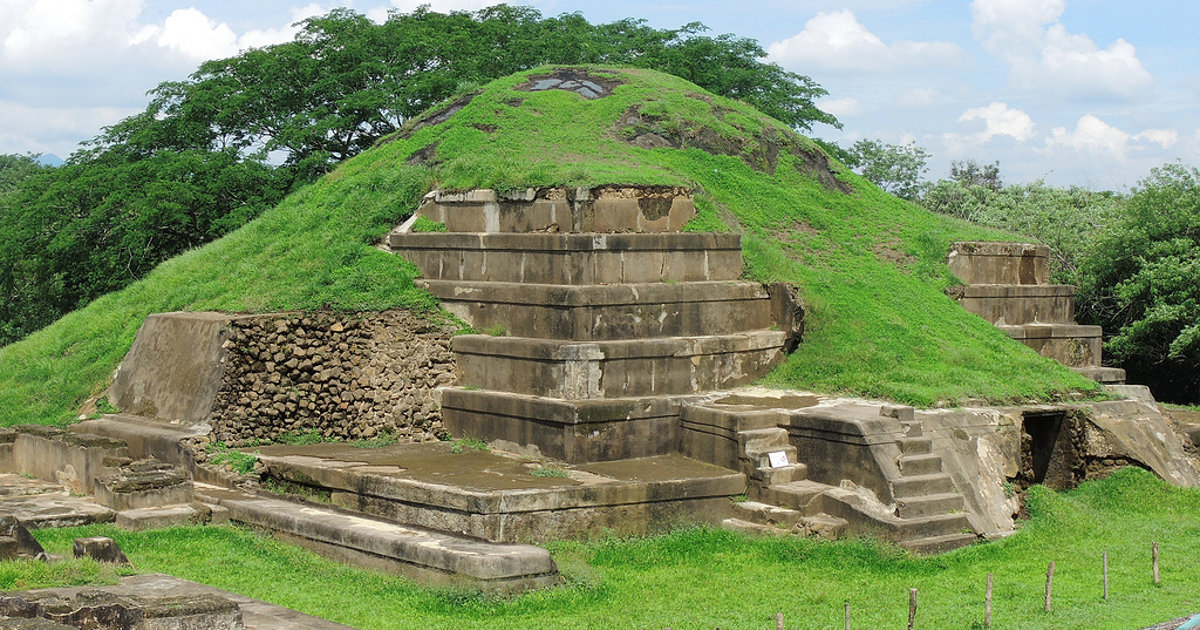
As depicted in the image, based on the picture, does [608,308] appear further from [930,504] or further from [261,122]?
[261,122]

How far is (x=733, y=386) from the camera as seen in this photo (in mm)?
13125

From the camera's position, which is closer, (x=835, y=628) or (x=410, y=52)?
(x=835, y=628)

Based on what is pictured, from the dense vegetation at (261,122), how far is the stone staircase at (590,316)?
25.3 feet

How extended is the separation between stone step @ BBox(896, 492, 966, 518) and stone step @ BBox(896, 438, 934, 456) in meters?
0.44

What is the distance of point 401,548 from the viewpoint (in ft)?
30.9

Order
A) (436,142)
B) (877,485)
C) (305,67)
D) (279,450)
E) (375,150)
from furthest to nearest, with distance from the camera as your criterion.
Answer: (305,67) → (375,150) → (436,142) → (279,450) → (877,485)

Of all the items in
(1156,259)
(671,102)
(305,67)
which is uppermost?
(305,67)

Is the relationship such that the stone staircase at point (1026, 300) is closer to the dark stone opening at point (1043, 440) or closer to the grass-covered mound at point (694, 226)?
the grass-covered mound at point (694, 226)

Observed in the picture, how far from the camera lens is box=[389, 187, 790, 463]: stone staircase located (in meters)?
12.0

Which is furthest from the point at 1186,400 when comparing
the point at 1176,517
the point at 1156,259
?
the point at 1176,517

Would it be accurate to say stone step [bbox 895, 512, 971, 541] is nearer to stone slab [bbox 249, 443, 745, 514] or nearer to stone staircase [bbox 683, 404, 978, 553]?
stone staircase [bbox 683, 404, 978, 553]

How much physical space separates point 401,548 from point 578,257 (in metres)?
4.05

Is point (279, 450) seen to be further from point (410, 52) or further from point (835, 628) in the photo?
point (410, 52)

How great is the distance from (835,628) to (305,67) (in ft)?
60.3
